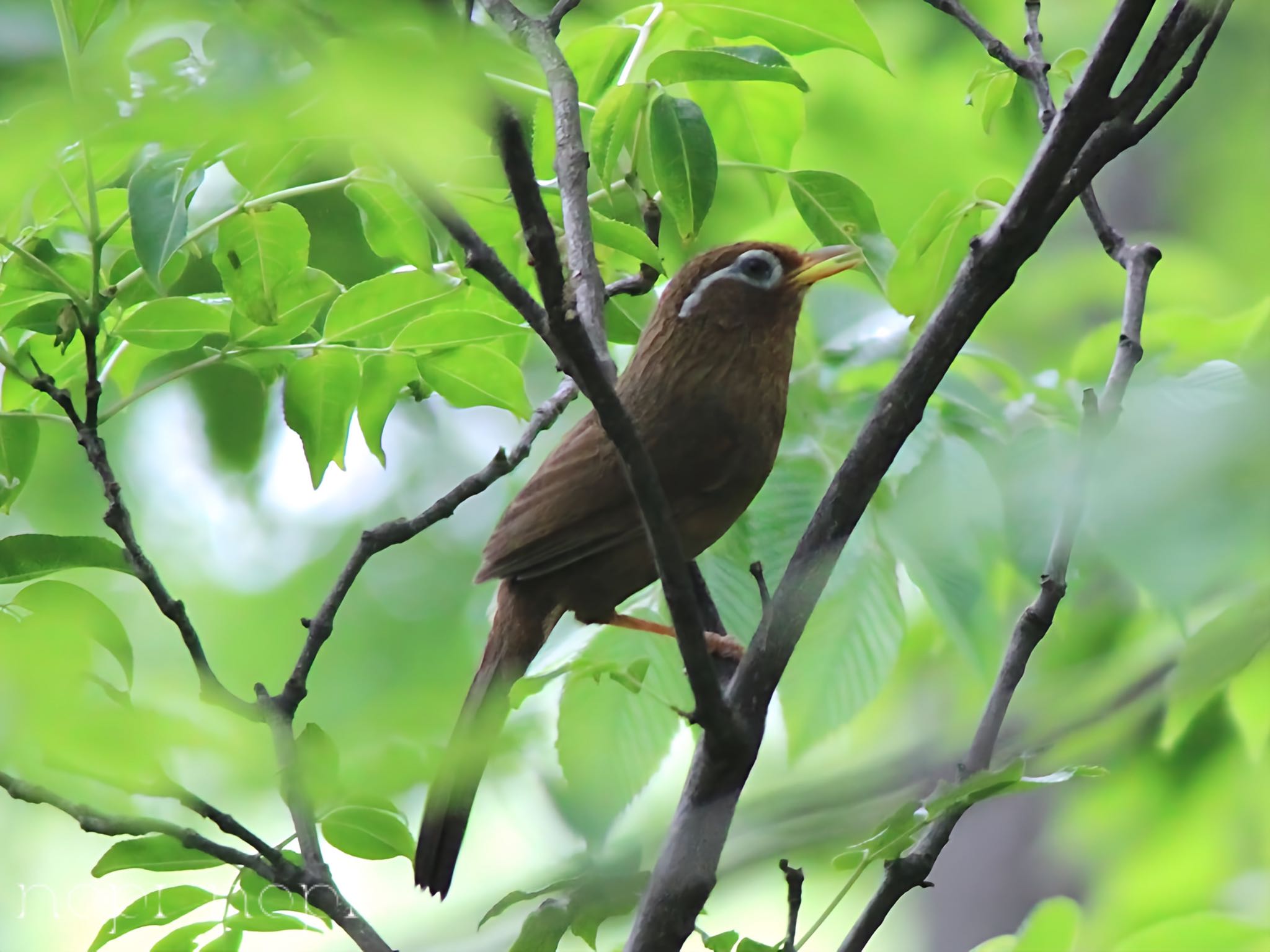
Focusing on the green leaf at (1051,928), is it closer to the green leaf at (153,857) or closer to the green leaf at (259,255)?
the green leaf at (153,857)

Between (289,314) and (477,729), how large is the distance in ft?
2.97

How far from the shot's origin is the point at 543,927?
1.68 metres

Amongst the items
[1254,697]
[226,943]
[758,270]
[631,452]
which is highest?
[758,270]

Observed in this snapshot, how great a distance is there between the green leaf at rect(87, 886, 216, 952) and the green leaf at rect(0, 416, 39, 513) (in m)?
0.73

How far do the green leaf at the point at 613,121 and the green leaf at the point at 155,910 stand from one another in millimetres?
1255

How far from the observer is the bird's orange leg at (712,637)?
2.62 m

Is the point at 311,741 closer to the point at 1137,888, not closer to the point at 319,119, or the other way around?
the point at 319,119

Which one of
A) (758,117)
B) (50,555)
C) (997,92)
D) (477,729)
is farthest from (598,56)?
(477,729)

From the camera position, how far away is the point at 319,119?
0.75 m

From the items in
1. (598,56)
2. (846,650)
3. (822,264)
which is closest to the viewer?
(598,56)

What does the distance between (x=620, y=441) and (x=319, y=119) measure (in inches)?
32.7

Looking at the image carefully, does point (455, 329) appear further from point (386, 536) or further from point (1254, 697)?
point (1254, 697)

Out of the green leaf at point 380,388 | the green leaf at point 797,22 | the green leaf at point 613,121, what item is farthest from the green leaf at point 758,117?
the green leaf at point 380,388

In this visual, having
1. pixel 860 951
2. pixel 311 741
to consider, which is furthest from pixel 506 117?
pixel 860 951
